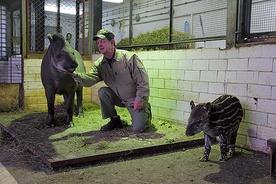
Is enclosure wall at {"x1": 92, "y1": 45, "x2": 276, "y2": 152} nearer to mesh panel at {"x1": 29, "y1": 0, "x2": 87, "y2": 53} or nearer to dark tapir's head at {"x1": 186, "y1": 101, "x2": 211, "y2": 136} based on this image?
dark tapir's head at {"x1": 186, "y1": 101, "x2": 211, "y2": 136}

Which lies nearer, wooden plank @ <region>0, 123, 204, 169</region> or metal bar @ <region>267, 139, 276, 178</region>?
metal bar @ <region>267, 139, 276, 178</region>

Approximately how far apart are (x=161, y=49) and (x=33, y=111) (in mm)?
2858

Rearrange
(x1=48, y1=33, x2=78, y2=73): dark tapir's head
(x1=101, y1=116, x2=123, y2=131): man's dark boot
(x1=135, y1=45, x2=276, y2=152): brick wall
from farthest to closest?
(x1=101, y1=116, x2=123, y2=131): man's dark boot
(x1=48, y1=33, x2=78, y2=73): dark tapir's head
(x1=135, y1=45, x2=276, y2=152): brick wall

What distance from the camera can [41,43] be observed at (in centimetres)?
684

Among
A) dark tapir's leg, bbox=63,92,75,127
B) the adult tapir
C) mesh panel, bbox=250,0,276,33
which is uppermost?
mesh panel, bbox=250,0,276,33

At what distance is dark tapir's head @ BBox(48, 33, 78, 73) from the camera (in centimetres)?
405

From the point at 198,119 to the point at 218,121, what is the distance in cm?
30

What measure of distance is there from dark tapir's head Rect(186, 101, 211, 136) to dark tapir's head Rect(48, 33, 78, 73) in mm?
1743

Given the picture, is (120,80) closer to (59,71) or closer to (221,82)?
(59,71)

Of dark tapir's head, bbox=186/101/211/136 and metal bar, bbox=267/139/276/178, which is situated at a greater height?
dark tapir's head, bbox=186/101/211/136

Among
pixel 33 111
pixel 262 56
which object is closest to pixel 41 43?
pixel 33 111

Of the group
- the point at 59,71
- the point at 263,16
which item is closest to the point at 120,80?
the point at 59,71

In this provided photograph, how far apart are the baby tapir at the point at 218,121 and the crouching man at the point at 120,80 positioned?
1.21 meters

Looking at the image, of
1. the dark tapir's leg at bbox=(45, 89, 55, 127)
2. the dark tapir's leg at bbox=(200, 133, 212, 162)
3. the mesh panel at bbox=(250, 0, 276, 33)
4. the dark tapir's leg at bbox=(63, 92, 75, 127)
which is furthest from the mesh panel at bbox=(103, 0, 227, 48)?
the dark tapir's leg at bbox=(45, 89, 55, 127)
